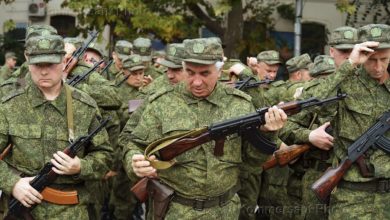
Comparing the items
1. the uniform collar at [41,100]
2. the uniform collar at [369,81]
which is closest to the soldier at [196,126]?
the uniform collar at [41,100]

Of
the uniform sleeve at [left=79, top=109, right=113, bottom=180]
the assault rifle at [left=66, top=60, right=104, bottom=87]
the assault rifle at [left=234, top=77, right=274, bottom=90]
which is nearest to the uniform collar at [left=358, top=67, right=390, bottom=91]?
the assault rifle at [left=234, top=77, right=274, bottom=90]

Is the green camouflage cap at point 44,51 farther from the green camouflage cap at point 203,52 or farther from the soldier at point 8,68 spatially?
the soldier at point 8,68

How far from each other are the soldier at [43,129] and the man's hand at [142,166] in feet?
1.67

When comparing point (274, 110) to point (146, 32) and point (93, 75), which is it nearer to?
point (93, 75)

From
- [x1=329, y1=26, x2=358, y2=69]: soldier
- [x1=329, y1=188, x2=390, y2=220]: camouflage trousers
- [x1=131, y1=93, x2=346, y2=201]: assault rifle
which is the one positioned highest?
[x1=329, y1=26, x2=358, y2=69]: soldier

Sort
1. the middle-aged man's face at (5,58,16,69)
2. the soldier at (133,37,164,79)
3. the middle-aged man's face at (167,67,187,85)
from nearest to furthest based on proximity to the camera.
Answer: the middle-aged man's face at (167,67,187,85) < the soldier at (133,37,164,79) < the middle-aged man's face at (5,58,16,69)

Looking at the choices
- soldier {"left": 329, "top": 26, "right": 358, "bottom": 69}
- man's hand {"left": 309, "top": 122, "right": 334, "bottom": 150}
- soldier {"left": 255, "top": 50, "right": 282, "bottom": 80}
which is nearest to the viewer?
man's hand {"left": 309, "top": 122, "right": 334, "bottom": 150}

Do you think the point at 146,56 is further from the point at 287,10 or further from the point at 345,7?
the point at 287,10

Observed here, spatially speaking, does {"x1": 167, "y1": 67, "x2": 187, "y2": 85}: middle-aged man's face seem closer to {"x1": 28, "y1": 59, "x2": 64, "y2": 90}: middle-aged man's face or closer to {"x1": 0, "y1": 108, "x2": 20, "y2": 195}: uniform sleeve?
{"x1": 28, "y1": 59, "x2": 64, "y2": 90}: middle-aged man's face

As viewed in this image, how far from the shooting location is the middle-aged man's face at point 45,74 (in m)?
5.50

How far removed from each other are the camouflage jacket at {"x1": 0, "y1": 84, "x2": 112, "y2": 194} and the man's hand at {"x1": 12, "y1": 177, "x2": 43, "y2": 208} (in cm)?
5

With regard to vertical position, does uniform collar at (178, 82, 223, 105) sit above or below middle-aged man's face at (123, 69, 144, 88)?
above

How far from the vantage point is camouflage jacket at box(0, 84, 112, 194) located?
219 inches

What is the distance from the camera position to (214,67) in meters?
5.39
